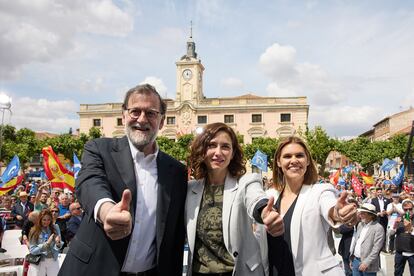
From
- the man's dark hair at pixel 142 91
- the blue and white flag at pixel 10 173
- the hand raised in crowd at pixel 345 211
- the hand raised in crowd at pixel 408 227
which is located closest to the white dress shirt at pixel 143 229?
the man's dark hair at pixel 142 91

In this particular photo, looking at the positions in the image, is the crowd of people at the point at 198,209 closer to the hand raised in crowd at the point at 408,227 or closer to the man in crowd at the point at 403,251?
the man in crowd at the point at 403,251

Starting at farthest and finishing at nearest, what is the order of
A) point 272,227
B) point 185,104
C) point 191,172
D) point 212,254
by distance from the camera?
point 185,104, point 191,172, point 212,254, point 272,227

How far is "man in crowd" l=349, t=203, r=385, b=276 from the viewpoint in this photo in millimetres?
6012

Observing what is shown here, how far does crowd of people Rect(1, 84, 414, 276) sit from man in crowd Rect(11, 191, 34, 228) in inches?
321

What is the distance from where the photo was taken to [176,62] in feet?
190

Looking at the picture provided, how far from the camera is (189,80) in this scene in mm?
57156

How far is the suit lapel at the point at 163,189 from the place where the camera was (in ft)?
8.03

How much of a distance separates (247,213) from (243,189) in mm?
168

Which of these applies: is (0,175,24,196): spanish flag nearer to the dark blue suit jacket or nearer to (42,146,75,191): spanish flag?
(42,146,75,191): spanish flag

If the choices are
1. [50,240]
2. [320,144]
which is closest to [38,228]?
[50,240]

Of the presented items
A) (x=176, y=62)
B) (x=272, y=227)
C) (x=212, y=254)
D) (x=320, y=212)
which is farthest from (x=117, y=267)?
(x=176, y=62)

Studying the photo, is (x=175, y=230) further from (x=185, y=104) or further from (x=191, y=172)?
(x=185, y=104)

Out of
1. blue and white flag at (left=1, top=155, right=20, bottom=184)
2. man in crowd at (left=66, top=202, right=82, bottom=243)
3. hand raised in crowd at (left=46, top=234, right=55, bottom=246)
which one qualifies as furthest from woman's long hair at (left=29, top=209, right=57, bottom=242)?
blue and white flag at (left=1, top=155, right=20, bottom=184)

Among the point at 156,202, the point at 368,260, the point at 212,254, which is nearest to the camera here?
the point at 156,202
